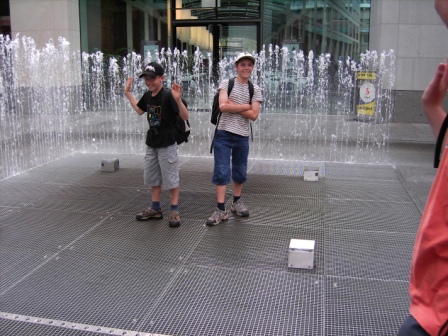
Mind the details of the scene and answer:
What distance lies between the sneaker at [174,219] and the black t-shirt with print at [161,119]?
714mm

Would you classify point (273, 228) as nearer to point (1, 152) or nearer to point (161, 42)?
point (1, 152)

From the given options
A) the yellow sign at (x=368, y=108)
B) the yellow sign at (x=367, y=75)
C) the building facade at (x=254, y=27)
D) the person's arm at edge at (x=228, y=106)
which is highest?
the building facade at (x=254, y=27)

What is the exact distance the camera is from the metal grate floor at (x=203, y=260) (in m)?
3.40

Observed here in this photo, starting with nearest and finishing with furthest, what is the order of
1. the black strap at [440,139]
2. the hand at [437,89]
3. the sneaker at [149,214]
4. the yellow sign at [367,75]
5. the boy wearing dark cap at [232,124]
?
the black strap at [440,139]
the hand at [437,89]
the boy wearing dark cap at [232,124]
the sneaker at [149,214]
the yellow sign at [367,75]

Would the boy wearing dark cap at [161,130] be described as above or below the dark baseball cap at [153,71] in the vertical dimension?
below

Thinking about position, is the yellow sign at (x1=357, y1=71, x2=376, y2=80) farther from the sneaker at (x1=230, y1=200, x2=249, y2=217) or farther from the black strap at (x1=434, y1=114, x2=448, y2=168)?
the black strap at (x1=434, y1=114, x2=448, y2=168)

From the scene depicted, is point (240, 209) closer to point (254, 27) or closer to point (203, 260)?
point (203, 260)

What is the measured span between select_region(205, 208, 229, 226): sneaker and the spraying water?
4488 millimetres

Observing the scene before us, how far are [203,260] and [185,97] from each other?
11868 millimetres

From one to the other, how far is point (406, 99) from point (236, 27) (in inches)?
227

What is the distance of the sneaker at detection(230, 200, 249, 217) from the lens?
5.52 meters

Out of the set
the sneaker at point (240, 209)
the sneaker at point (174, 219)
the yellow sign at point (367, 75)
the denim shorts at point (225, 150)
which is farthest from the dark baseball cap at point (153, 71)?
the yellow sign at point (367, 75)

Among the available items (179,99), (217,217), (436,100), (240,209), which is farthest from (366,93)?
(436,100)

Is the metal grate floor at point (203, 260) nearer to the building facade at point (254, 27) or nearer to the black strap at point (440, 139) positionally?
the black strap at point (440, 139)
